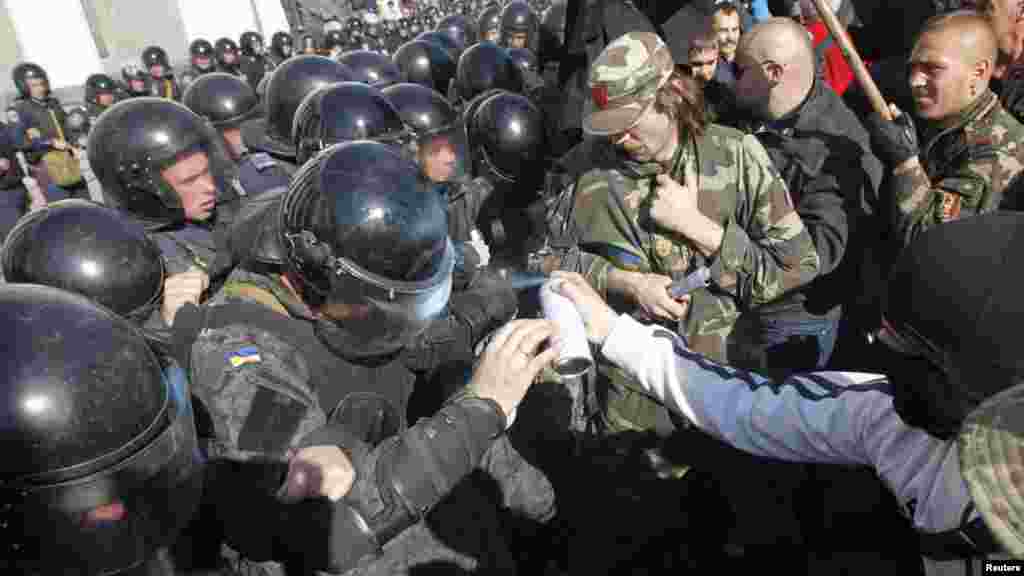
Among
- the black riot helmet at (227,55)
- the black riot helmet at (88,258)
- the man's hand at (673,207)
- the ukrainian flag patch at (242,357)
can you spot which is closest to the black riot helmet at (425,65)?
the black riot helmet at (88,258)

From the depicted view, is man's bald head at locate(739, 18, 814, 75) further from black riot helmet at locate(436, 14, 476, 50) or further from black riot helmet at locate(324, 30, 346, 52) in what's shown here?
black riot helmet at locate(324, 30, 346, 52)

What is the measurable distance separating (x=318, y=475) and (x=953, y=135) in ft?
8.95

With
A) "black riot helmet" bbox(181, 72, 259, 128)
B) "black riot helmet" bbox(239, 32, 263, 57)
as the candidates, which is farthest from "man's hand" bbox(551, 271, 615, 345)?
"black riot helmet" bbox(239, 32, 263, 57)

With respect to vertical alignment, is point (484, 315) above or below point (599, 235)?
below

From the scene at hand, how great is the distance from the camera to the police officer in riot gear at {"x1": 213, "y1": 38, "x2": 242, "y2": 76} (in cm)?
1524

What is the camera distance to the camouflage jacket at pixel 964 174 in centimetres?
243

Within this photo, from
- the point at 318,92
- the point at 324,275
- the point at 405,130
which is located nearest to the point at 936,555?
the point at 324,275

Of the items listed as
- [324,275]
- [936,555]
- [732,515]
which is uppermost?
[324,275]

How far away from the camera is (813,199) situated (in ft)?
9.28

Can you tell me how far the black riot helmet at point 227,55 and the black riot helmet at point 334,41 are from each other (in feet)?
11.3

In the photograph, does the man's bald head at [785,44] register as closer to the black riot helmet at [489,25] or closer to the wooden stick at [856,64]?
the wooden stick at [856,64]

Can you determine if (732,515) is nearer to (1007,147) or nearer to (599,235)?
(599,235)

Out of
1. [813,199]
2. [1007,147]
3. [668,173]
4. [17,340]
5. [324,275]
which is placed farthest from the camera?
[813,199]

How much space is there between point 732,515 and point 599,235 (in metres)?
1.68
